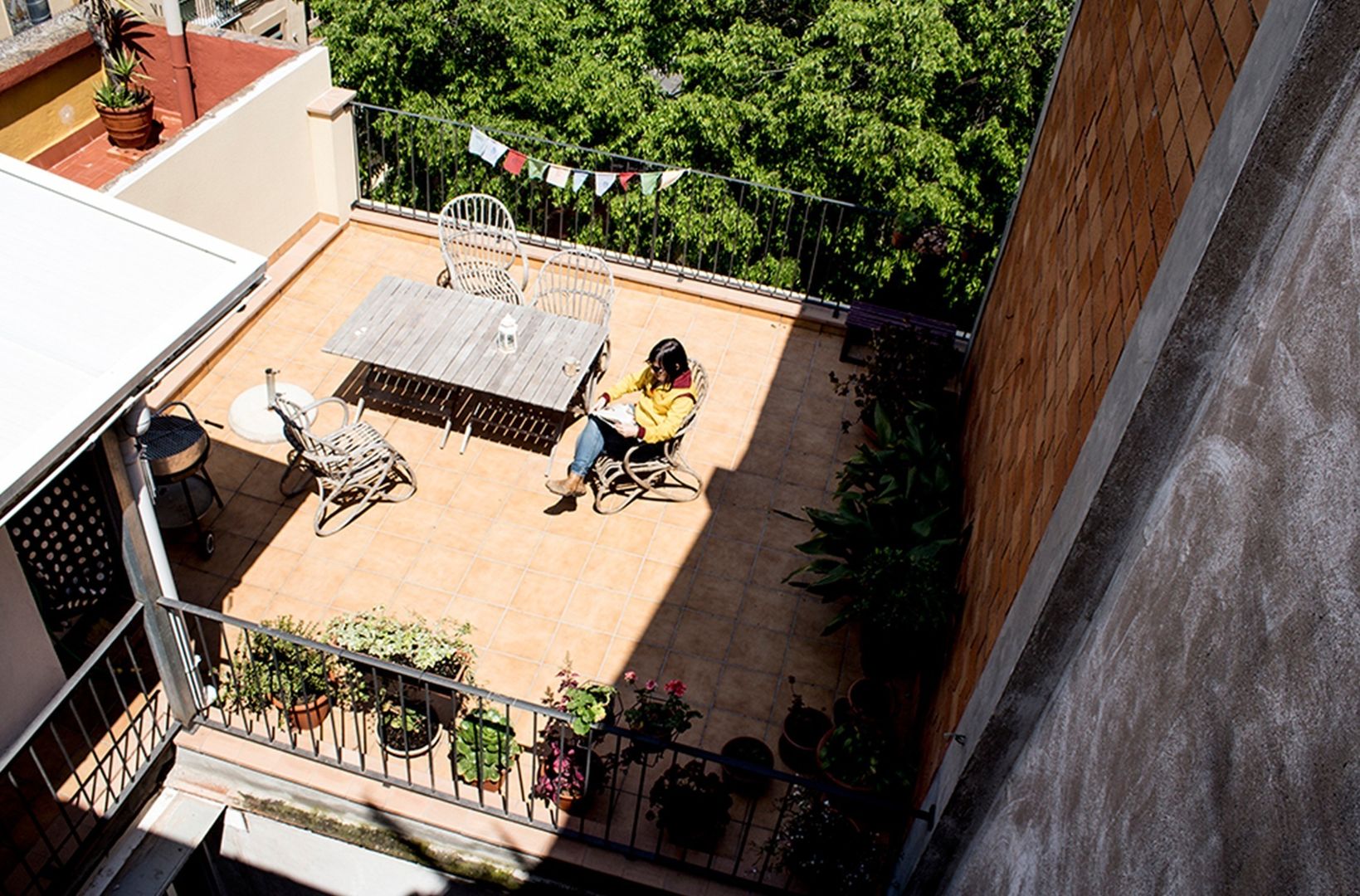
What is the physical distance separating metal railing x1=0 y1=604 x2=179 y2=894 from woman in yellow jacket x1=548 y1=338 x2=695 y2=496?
8.68 feet

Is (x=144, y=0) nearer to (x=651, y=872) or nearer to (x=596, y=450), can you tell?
(x=596, y=450)

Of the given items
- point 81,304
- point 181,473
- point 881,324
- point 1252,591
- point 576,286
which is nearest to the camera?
point 1252,591

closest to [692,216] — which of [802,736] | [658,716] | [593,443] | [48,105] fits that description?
[48,105]

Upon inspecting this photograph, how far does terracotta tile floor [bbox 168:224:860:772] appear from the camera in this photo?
21.7 feet

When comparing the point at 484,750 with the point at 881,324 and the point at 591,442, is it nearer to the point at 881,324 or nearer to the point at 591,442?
the point at 591,442

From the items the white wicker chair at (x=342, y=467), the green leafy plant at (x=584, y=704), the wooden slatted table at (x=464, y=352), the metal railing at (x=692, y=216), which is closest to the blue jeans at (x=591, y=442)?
the wooden slatted table at (x=464, y=352)

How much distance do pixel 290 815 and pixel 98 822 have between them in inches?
34.8

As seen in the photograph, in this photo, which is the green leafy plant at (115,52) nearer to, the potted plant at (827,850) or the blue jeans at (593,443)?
the blue jeans at (593,443)

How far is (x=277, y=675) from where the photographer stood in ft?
18.9

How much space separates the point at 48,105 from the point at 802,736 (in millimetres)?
8095

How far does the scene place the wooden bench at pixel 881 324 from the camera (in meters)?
8.44

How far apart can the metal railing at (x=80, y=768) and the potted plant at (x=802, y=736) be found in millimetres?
3149

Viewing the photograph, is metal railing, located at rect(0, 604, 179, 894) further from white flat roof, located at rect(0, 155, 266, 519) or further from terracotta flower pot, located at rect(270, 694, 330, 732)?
white flat roof, located at rect(0, 155, 266, 519)

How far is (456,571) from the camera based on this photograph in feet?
22.9
